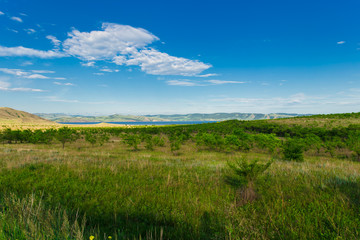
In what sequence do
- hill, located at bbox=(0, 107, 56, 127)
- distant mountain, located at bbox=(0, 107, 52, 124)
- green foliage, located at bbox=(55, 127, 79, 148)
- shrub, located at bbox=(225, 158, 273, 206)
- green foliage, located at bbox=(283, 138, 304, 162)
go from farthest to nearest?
distant mountain, located at bbox=(0, 107, 52, 124) → hill, located at bbox=(0, 107, 56, 127) → green foliage, located at bbox=(55, 127, 79, 148) → green foliage, located at bbox=(283, 138, 304, 162) → shrub, located at bbox=(225, 158, 273, 206)

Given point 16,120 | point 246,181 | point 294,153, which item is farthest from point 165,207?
point 16,120

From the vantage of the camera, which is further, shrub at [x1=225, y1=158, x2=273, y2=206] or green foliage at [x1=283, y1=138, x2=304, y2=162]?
green foliage at [x1=283, y1=138, x2=304, y2=162]

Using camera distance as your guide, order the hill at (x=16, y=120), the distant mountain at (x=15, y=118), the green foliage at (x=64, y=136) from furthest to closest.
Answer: the distant mountain at (x=15, y=118) < the hill at (x=16, y=120) < the green foliage at (x=64, y=136)

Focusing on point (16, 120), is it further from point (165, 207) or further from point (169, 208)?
point (169, 208)

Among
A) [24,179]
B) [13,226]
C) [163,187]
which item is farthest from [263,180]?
[24,179]

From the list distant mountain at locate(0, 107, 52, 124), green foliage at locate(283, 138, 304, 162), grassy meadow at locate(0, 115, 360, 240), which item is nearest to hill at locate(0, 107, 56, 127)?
distant mountain at locate(0, 107, 52, 124)

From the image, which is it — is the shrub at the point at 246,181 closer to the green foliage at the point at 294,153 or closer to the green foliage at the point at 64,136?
the green foliage at the point at 294,153

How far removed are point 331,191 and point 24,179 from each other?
36.5 ft

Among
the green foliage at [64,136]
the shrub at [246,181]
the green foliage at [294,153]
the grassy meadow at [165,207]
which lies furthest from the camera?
the green foliage at [64,136]

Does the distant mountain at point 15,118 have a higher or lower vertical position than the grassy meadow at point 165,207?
higher

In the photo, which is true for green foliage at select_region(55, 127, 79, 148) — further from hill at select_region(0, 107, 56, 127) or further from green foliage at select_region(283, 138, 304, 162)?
hill at select_region(0, 107, 56, 127)

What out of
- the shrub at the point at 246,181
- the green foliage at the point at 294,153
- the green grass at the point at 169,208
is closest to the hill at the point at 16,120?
the green grass at the point at 169,208

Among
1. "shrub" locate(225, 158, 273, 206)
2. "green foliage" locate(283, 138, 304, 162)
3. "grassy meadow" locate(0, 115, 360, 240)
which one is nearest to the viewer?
"grassy meadow" locate(0, 115, 360, 240)

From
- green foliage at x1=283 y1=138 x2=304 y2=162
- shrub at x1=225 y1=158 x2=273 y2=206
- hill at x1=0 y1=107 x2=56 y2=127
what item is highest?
hill at x1=0 y1=107 x2=56 y2=127
